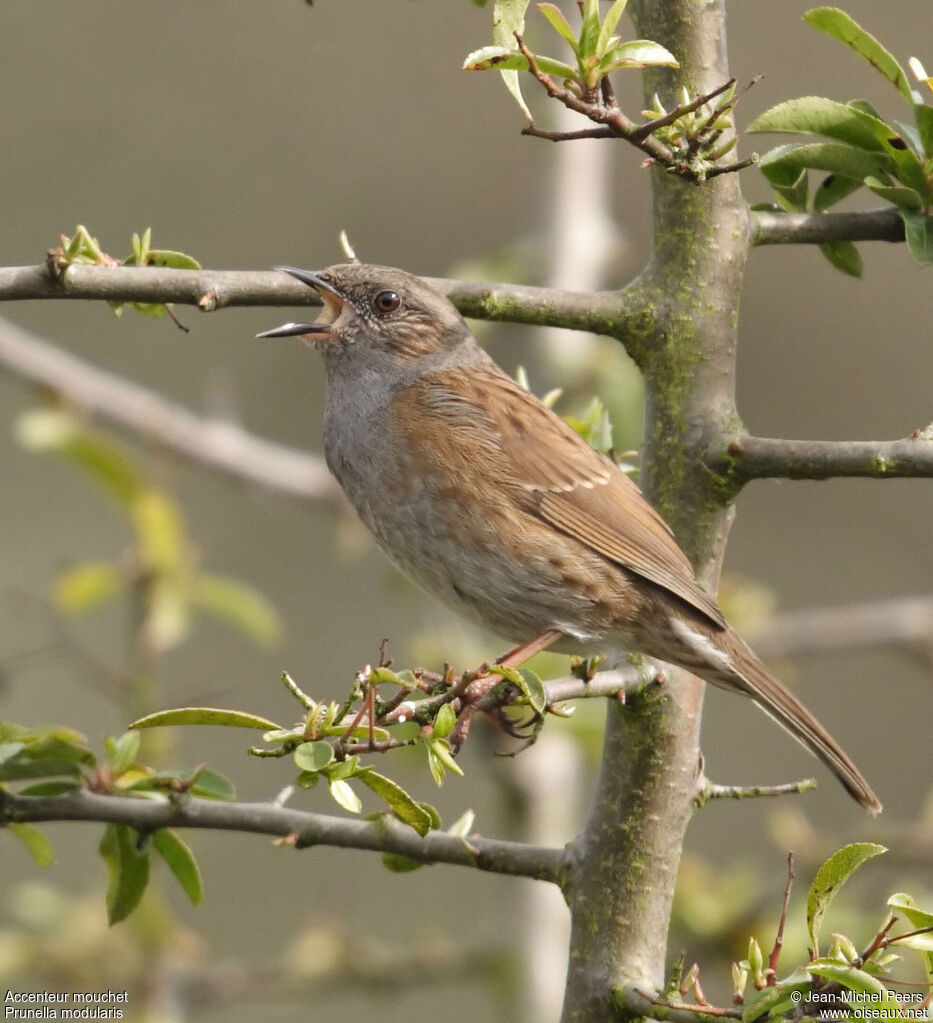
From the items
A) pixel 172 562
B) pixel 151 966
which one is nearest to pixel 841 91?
pixel 172 562

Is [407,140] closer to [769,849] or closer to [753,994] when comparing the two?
[769,849]

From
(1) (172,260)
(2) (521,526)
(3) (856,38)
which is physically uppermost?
(3) (856,38)

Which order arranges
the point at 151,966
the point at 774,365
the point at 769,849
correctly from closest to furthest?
the point at 151,966, the point at 769,849, the point at 774,365

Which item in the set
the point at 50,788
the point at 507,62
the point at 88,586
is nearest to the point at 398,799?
the point at 50,788

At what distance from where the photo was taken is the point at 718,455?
2680 mm

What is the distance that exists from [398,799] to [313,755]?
8.9 inches

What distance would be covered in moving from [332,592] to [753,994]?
7.04 metres

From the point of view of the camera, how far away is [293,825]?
2576 millimetres

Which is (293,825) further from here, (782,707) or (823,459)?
(782,707)

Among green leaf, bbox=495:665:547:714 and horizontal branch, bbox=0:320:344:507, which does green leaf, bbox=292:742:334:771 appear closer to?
green leaf, bbox=495:665:547:714

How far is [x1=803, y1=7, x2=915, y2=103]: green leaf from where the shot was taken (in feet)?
8.53

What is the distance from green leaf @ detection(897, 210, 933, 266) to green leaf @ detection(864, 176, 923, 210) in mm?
14

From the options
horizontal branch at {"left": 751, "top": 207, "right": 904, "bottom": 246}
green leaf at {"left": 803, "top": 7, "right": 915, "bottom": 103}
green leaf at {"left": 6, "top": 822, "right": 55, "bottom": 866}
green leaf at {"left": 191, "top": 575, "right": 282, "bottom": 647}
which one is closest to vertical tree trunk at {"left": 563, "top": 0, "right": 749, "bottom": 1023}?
horizontal branch at {"left": 751, "top": 207, "right": 904, "bottom": 246}

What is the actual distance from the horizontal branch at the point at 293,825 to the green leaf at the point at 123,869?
0.10 meters
